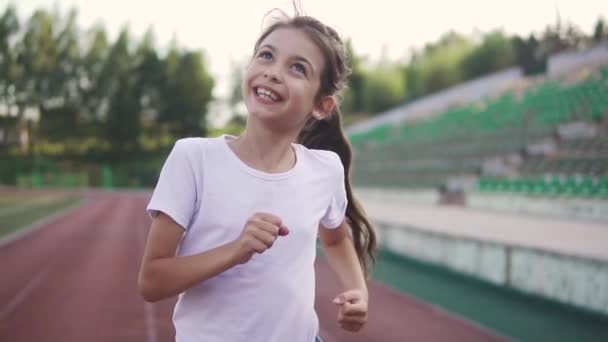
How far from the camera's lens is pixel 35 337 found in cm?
571

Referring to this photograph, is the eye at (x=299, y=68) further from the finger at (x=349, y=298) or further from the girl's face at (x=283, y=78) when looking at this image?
the finger at (x=349, y=298)

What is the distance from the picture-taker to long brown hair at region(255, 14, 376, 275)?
5.25 ft

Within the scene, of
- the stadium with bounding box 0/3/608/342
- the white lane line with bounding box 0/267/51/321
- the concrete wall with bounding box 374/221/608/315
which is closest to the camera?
the concrete wall with bounding box 374/221/608/315

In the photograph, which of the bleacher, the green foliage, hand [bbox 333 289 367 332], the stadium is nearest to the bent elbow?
hand [bbox 333 289 367 332]

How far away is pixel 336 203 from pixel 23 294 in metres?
6.96

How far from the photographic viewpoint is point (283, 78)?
1486 millimetres

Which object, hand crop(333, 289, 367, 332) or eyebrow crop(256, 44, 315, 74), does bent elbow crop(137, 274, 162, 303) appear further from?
eyebrow crop(256, 44, 315, 74)

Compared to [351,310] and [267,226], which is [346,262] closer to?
[351,310]

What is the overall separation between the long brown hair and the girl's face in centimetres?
3

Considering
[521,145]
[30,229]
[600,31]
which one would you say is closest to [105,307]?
[30,229]

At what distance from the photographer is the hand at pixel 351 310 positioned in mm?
1561

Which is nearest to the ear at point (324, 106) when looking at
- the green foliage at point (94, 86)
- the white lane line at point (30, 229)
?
the white lane line at point (30, 229)

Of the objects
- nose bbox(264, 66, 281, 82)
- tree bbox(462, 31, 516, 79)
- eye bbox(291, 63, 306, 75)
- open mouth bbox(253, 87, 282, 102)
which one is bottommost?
open mouth bbox(253, 87, 282, 102)

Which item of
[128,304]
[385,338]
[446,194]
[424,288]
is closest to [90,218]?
[446,194]
